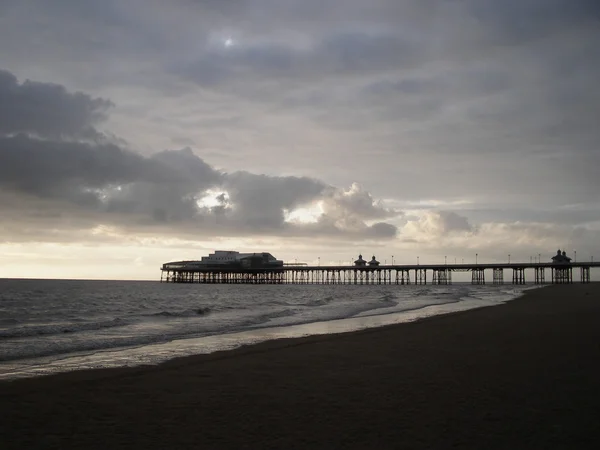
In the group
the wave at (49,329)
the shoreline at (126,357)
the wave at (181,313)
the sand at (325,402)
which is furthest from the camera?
the wave at (181,313)

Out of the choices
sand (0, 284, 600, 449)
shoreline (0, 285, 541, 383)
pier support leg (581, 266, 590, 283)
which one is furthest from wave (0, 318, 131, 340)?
pier support leg (581, 266, 590, 283)

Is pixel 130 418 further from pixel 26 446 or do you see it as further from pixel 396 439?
pixel 396 439

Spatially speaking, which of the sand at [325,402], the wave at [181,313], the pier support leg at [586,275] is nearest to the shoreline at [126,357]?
the sand at [325,402]

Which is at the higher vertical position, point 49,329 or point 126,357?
point 126,357

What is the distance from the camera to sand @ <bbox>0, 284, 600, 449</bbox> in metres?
4.91

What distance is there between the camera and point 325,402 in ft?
21.0

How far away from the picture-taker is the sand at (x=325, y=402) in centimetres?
491

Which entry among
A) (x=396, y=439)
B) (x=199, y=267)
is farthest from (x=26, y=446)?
(x=199, y=267)

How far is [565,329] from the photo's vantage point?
15.0 meters

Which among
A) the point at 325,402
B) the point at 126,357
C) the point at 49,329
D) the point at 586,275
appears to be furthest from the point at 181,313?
the point at 586,275

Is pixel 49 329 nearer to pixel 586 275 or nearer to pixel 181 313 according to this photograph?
pixel 181 313

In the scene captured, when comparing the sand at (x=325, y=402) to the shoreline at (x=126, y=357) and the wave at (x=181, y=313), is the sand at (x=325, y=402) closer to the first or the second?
the shoreline at (x=126, y=357)

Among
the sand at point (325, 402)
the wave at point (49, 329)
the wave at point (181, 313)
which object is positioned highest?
the sand at point (325, 402)

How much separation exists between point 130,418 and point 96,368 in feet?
13.9
